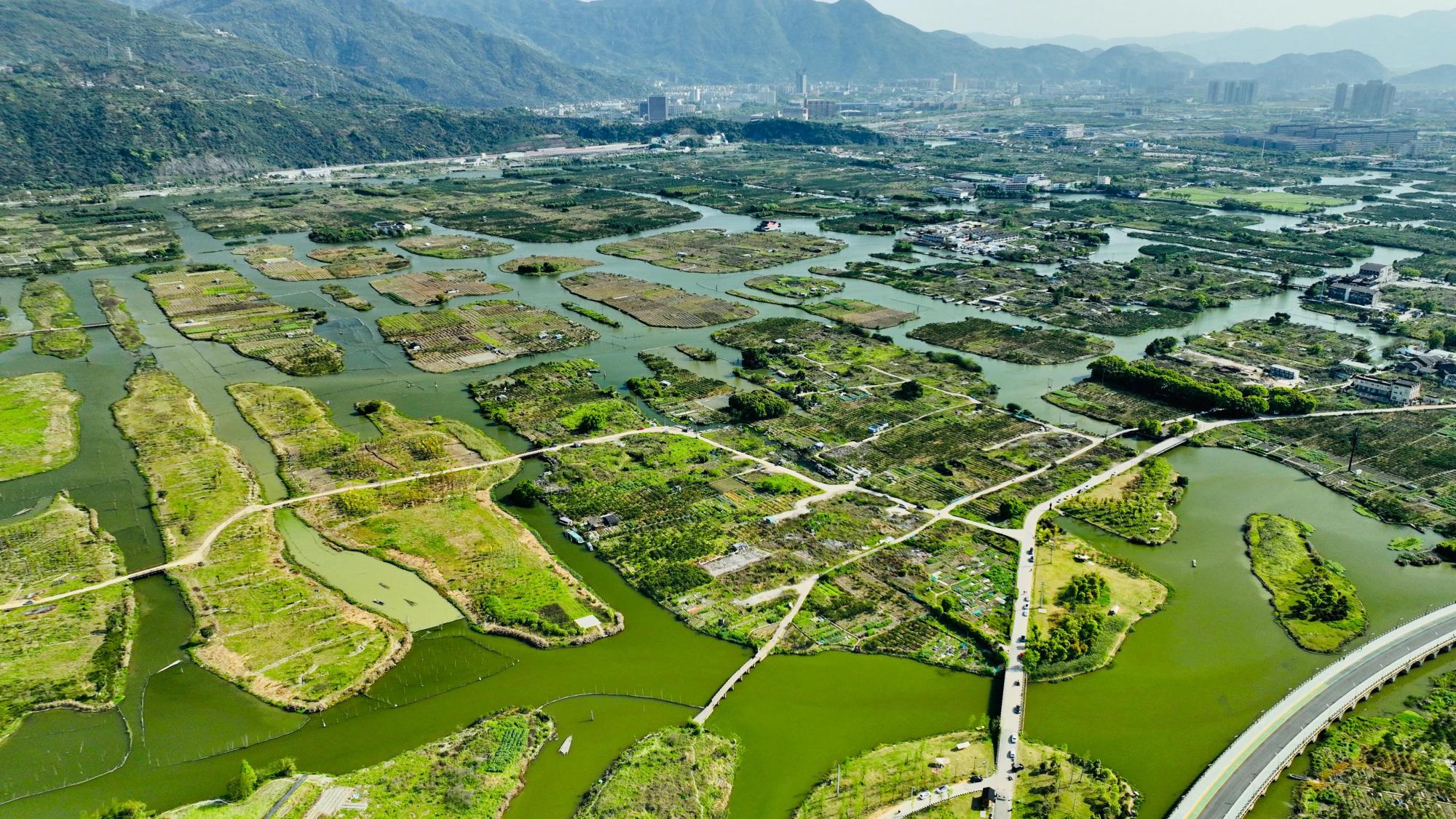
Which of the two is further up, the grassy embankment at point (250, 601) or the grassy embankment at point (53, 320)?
the grassy embankment at point (53, 320)

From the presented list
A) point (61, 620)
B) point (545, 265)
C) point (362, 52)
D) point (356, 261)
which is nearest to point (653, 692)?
point (61, 620)

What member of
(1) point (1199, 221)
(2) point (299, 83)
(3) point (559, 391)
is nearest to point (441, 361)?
(3) point (559, 391)

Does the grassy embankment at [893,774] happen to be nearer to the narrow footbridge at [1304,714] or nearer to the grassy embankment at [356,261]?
the narrow footbridge at [1304,714]

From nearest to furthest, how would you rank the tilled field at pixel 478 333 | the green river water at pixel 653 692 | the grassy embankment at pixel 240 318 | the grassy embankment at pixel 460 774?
1. the grassy embankment at pixel 460 774
2. the green river water at pixel 653 692
3. the grassy embankment at pixel 240 318
4. the tilled field at pixel 478 333

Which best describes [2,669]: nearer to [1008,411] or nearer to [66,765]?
[66,765]

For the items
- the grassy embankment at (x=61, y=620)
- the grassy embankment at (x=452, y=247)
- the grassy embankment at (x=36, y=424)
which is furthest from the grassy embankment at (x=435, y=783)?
the grassy embankment at (x=452, y=247)

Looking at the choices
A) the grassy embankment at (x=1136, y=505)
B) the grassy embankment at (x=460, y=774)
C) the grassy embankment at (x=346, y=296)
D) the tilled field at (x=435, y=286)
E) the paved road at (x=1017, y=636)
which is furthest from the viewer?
the tilled field at (x=435, y=286)
